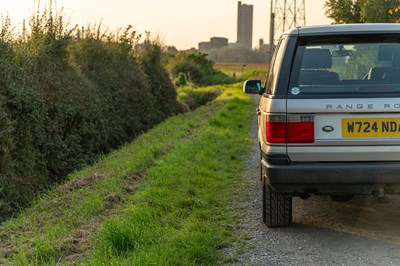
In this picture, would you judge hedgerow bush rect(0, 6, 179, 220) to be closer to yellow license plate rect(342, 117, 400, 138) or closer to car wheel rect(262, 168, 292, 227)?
car wheel rect(262, 168, 292, 227)

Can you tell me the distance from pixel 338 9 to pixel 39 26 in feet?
91.3

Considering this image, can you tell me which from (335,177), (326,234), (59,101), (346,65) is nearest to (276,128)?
(335,177)

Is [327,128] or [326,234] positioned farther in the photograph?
[326,234]

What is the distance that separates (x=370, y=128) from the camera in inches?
193

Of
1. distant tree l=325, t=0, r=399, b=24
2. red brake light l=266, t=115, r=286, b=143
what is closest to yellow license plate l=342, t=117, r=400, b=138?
red brake light l=266, t=115, r=286, b=143

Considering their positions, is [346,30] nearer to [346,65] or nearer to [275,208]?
[346,65]

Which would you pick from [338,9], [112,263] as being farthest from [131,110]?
[338,9]

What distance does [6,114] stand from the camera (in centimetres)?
874

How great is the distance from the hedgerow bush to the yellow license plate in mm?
5367

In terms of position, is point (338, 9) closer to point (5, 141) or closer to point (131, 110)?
point (131, 110)

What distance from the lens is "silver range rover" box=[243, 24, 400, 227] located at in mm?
4898

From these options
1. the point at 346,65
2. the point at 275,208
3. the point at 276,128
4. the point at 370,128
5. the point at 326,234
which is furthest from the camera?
the point at 275,208

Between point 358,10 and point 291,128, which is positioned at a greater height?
point 358,10

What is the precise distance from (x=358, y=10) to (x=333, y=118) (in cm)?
3280
